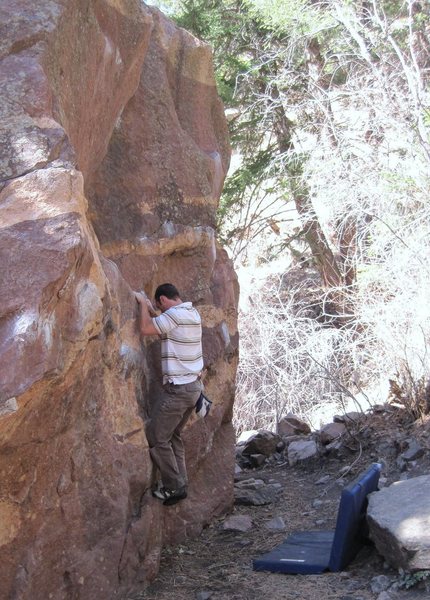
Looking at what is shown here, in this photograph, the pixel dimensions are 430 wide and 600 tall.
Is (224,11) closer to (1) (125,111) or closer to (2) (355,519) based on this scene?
(1) (125,111)

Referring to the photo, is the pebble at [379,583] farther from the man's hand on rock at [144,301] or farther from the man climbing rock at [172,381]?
the man's hand on rock at [144,301]

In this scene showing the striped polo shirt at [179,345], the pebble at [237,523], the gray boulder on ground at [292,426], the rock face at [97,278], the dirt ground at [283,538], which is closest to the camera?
the rock face at [97,278]

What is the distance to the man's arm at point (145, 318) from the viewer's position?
5.30m

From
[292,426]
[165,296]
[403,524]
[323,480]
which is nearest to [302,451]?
[323,480]

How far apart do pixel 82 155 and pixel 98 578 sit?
2.37m

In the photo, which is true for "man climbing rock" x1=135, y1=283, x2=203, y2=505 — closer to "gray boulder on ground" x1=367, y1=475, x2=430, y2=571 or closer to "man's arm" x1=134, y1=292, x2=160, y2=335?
"man's arm" x1=134, y1=292, x2=160, y2=335

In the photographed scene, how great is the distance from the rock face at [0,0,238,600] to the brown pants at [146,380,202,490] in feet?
0.39

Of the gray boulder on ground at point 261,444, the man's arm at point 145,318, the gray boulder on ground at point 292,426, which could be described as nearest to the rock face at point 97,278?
the man's arm at point 145,318

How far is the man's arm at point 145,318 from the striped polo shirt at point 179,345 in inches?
3.4

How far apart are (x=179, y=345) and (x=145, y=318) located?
0.33 metres

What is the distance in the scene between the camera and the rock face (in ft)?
11.8

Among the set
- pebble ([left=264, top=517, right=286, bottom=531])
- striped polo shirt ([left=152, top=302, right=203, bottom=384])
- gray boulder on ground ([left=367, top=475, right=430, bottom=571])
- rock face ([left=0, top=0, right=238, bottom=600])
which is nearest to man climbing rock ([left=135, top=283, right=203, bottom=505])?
striped polo shirt ([left=152, top=302, right=203, bottom=384])

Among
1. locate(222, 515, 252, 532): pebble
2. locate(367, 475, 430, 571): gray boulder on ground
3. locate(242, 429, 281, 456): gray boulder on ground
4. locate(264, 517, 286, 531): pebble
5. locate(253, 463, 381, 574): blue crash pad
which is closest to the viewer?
locate(367, 475, 430, 571): gray boulder on ground

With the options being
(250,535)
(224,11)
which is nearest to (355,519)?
(250,535)
